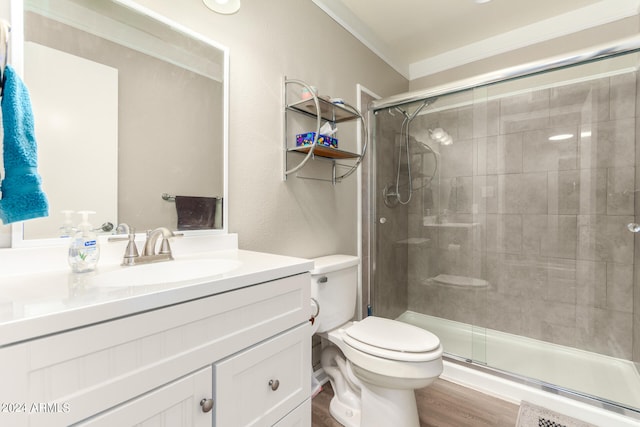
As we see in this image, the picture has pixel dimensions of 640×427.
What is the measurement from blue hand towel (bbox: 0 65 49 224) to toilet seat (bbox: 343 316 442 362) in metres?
1.21

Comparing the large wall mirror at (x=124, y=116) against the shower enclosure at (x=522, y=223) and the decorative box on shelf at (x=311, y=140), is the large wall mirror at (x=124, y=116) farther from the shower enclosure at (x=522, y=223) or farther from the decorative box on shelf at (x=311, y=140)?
the shower enclosure at (x=522, y=223)

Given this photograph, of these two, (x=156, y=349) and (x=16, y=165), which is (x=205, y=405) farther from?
(x=16, y=165)

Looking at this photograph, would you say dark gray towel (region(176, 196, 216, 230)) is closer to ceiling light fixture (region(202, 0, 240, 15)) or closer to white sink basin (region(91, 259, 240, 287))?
white sink basin (region(91, 259, 240, 287))

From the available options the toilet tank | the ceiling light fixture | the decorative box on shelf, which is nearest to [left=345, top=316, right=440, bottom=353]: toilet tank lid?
the toilet tank

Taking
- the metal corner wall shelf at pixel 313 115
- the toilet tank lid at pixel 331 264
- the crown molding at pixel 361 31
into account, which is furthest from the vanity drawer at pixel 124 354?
the crown molding at pixel 361 31

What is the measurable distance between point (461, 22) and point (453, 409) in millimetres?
2545

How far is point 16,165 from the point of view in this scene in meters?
0.64

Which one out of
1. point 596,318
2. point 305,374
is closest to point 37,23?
point 305,374

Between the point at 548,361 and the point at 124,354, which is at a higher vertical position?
the point at 124,354

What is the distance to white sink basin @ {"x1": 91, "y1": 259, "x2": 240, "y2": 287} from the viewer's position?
2.76ft

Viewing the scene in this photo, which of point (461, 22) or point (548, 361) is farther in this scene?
point (461, 22)

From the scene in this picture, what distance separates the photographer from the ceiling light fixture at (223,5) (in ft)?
3.90

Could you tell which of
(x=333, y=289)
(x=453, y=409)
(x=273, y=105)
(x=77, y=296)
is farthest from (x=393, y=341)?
(x=273, y=105)

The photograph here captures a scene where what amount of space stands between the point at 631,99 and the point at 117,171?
287cm
